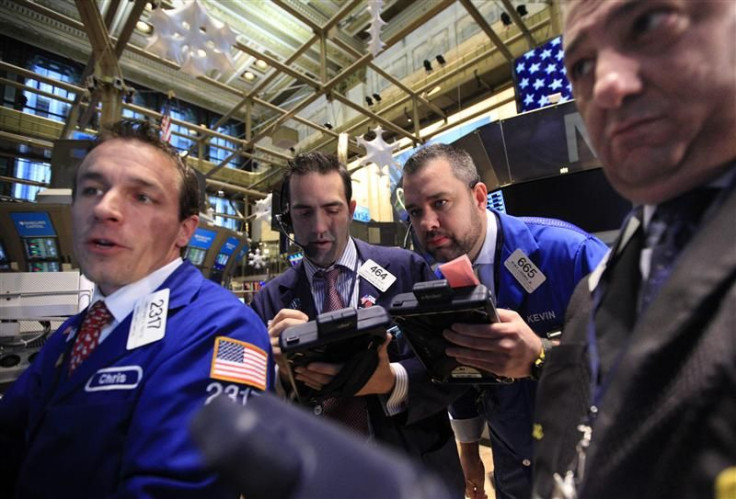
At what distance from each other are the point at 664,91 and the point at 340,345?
2.51 ft

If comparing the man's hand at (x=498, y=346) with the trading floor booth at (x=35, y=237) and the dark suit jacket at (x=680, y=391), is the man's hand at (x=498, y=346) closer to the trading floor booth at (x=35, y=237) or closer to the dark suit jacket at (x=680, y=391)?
the dark suit jacket at (x=680, y=391)

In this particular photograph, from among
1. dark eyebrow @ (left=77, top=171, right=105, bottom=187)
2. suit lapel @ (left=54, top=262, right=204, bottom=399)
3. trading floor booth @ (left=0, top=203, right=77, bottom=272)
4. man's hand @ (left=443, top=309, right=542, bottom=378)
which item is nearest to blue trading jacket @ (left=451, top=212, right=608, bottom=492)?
man's hand @ (left=443, top=309, right=542, bottom=378)

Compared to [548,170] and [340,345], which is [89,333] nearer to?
[340,345]

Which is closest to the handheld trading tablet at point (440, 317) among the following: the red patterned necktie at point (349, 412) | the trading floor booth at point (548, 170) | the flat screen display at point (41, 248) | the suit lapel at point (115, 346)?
the red patterned necktie at point (349, 412)

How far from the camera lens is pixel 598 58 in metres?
0.48

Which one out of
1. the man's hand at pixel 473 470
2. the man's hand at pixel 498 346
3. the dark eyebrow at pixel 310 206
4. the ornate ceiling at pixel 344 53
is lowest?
the man's hand at pixel 473 470

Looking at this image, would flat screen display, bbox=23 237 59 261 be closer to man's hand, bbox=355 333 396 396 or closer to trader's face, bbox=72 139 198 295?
trader's face, bbox=72 139 198 295

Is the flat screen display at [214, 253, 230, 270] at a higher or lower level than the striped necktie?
higher

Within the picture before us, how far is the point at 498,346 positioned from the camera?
33.0 inches

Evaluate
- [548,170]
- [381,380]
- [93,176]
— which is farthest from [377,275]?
[548,170]

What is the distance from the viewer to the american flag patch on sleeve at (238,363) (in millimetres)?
729

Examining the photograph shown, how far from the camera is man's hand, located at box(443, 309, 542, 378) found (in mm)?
824

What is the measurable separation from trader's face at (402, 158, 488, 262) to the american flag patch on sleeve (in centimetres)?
88

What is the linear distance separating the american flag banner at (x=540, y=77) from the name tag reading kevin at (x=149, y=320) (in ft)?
14.0
